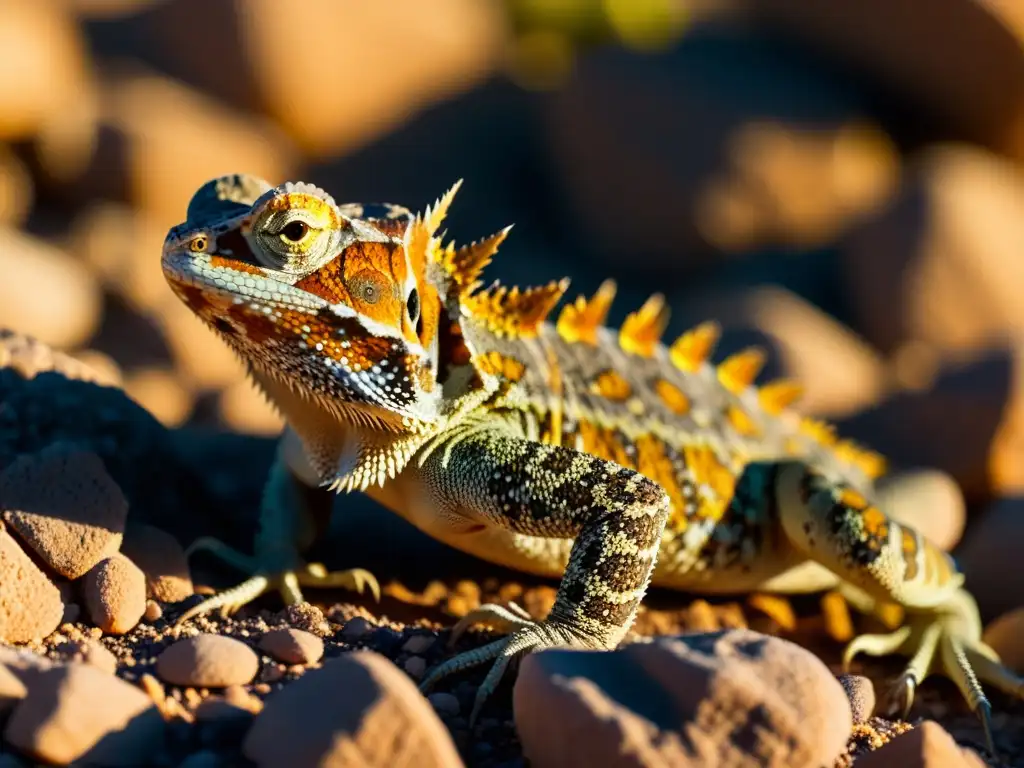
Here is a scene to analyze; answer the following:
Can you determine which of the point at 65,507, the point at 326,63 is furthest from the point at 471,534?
the point at 326,63

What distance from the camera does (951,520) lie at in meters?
6.21

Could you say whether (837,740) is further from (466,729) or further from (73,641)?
(73,641)

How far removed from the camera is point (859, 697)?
387 cm

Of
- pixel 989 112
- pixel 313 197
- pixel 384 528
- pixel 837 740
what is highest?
pixel 989 112

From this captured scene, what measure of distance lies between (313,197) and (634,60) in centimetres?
972

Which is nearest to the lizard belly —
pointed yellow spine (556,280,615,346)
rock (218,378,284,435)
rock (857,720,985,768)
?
pointed yellow spine (556,280,615,346)

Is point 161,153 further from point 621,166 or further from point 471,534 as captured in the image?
point 471,534

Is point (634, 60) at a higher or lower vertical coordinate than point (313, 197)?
higher

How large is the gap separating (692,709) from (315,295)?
1.86 metres

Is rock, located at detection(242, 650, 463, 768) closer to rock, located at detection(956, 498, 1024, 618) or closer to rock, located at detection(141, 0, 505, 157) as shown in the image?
rock, located at detection(956, 498, 1024, 618)

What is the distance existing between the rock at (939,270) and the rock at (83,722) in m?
8.19

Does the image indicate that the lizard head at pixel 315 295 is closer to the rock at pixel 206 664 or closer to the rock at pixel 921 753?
the rock at pixel 206 664

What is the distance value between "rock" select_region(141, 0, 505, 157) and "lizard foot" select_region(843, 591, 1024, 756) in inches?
409

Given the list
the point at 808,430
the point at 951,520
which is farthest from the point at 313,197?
the point at 951,520
